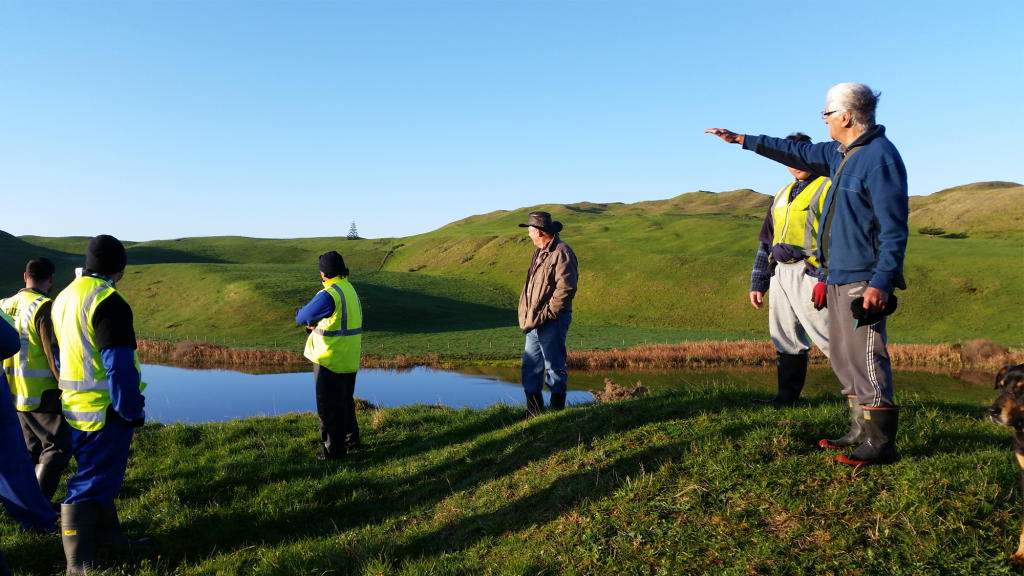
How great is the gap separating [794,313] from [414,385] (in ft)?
79.9

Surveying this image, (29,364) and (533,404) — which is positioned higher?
(29,364)

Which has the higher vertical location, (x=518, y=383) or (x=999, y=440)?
(x=999, y=440)

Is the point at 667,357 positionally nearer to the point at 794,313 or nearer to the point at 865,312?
the point at 794,313

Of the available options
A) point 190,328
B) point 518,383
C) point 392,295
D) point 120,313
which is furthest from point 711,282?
point 120,313

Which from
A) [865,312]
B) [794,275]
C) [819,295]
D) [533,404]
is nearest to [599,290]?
[533,404]

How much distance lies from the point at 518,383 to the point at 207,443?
2123 cm

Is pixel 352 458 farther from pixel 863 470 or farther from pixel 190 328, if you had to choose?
pixel 190 328

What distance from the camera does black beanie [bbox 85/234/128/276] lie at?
17.0 ft

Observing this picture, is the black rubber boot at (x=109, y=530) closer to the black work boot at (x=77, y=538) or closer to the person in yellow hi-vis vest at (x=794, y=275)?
the black work boot at (x=77, y=538)

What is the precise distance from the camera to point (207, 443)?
31.0ft

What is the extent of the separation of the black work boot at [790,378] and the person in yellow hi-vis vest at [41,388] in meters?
7.34

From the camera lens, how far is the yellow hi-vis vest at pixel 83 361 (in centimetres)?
496

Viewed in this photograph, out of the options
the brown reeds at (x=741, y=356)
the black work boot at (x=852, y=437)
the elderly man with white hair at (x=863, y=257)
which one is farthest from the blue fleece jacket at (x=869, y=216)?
the brown reeds at (x=741, y=356)

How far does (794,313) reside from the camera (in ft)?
20.3
